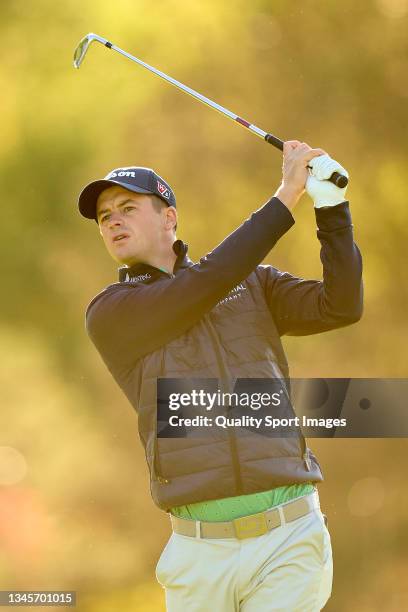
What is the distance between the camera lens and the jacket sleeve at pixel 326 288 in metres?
1.75

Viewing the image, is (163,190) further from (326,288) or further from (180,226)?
(180,226)

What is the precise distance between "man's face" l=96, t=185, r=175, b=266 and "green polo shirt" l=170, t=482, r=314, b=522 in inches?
22.2

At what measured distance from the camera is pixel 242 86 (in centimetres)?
543

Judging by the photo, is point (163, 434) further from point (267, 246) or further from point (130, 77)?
point (130, 77)

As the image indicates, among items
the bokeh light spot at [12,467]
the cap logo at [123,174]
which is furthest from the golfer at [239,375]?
the bokeh light spot at [12,467]

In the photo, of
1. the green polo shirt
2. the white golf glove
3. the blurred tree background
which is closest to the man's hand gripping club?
the white golf glove

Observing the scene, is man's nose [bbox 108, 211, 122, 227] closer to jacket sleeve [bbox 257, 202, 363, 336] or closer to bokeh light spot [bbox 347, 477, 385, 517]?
jacket sleeve [bbox 257, 202, 363, 336]

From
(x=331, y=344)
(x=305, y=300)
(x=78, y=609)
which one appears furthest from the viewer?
(x=331, y=344)

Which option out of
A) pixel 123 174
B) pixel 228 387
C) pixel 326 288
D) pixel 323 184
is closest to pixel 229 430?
pixel 228 387

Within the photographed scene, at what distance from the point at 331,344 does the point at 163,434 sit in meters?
3.51

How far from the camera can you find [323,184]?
5.63 ft

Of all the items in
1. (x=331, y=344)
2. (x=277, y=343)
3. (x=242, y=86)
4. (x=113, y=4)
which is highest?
(x=113, y=4)

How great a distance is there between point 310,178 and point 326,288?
223 mm

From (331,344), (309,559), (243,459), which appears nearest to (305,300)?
(243,459)
